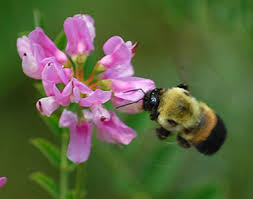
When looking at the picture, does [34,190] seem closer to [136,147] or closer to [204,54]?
[136,147]

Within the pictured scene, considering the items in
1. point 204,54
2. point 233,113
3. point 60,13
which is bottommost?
point 233,113

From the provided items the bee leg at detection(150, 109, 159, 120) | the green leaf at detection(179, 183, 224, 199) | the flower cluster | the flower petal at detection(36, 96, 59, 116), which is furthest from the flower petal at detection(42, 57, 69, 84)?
the green leaf at detection(179, 183, 224, 199)

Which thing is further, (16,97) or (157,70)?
(157,70)

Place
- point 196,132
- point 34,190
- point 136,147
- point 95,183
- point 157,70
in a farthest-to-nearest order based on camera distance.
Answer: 1. point 157,70
2. point 95,183
3. point 34,190
4. point 136,147
5. point 196,132

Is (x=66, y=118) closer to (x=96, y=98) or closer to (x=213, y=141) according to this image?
(x=96, y=98)

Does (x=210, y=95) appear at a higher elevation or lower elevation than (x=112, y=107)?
lower

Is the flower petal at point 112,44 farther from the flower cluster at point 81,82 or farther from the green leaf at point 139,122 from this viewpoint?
the green leaf at point 139,122

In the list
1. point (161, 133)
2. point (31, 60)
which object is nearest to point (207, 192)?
point (161, 133)

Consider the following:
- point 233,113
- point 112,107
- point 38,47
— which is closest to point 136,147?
point 112,107

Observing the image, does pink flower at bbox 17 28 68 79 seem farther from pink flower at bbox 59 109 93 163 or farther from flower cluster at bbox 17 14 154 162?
pink flower at bbox 59 109 93 163
